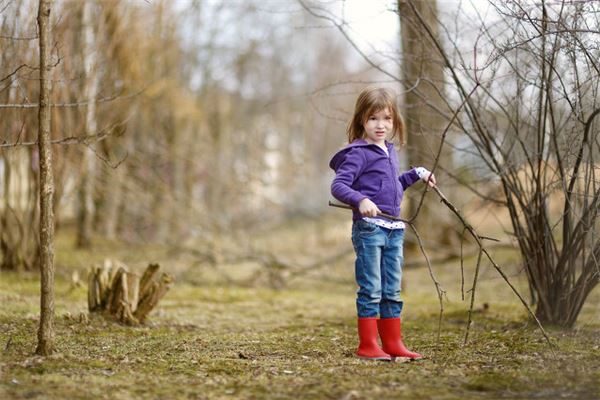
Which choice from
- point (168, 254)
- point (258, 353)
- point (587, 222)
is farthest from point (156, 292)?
point (168, 254)

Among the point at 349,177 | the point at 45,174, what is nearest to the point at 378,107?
the point at 349,177

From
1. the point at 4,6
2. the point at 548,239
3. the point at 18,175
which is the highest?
the point at 4,6

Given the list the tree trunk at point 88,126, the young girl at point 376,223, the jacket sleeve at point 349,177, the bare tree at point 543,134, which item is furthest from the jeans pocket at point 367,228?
the tree trunk at point 88,126

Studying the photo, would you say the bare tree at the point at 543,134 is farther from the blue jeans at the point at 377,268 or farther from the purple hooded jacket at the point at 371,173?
the blue jeans at the point at 377,268

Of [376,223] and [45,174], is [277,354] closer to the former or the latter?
[376,223]

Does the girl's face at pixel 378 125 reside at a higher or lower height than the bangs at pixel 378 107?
lower

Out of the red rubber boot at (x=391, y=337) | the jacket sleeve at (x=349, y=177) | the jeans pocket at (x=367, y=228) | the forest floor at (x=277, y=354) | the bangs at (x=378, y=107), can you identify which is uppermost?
the bangs at (x=378, y=107)

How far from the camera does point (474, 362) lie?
13.6ft

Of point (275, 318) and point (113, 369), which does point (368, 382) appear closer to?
point (113, 369)

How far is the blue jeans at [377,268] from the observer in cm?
429

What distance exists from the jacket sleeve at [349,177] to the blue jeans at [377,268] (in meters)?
0.23

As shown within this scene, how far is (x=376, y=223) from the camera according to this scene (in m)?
4.31

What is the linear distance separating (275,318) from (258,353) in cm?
245

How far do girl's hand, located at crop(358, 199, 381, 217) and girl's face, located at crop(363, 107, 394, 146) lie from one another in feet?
1.69
